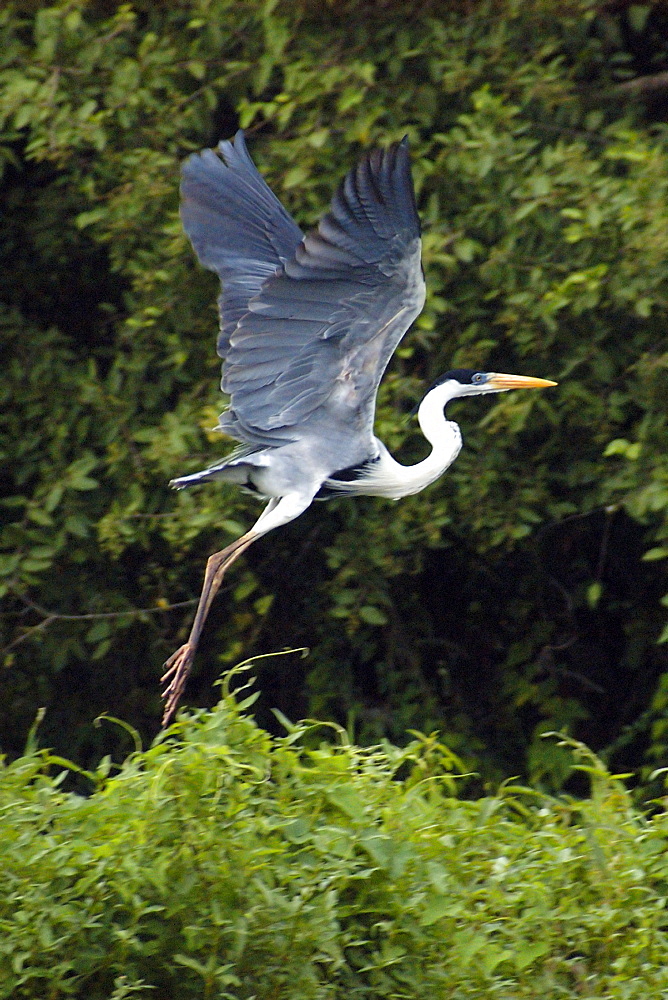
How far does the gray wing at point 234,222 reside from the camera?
4504 millimetres

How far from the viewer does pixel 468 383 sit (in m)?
4.62

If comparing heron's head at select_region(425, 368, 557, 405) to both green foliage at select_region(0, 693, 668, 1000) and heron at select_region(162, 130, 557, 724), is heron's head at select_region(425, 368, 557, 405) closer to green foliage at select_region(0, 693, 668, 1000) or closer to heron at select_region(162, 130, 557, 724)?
heron at select_region(162, 130, 557, 724)

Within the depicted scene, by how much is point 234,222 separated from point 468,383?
868 mm

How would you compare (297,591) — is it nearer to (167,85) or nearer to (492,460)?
(492,460)

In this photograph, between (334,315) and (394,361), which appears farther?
(394,361)

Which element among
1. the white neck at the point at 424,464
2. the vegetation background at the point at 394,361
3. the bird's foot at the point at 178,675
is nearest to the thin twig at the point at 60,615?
the vegetation background at the point at 394,361

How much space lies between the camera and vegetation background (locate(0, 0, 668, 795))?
4.96 m

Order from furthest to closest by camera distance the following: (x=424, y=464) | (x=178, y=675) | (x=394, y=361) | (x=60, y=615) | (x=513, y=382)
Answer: (x=60, y=615) < (x=394, y=361) < (x=513, y=382) < (x=424, y=464) < (x=178, y=675)

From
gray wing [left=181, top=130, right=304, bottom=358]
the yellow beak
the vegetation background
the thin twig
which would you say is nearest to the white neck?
the yellow beak

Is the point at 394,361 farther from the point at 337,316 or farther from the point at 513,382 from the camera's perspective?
the point at 337,316

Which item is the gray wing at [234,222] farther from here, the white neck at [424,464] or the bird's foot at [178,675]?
the bird's foot at [178,675]

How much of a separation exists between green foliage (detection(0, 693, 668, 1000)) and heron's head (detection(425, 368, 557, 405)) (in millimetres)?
1588

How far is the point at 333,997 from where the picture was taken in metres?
2.97

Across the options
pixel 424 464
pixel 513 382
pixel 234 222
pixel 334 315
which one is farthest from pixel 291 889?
pixel 234 222
